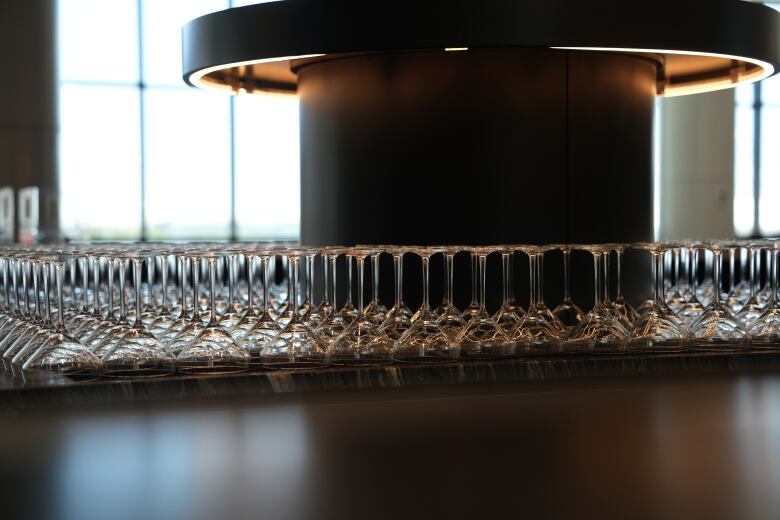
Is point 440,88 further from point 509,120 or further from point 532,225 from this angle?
point 532,225

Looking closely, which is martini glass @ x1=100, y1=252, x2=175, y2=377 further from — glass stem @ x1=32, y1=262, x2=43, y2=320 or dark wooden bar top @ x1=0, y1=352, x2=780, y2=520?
glass stem @ x1=32, y1=262, x2=43, y2=320

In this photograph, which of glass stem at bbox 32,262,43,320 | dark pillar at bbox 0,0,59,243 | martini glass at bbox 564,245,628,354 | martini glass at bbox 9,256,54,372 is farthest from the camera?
dark pillar at bbox 0,0,59,243

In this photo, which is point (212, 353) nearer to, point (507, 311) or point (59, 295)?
point (59, 295)

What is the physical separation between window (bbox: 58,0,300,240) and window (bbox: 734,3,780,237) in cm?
594

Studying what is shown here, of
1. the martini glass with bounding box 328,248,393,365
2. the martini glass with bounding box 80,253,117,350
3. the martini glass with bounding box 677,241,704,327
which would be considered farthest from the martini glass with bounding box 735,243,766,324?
the martini glass with bounding box 80,253,117,350

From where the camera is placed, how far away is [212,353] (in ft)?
8.18

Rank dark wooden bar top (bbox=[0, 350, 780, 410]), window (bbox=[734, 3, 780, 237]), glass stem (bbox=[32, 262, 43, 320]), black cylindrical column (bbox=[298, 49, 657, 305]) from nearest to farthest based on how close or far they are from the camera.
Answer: dark wooden bar top (bbox=[0, 350, 780, 410]) < glass stem (bbox=[32, 262, 43, 320]) < black cylindrical column (bbox=[298, 49, 657, 305]) < window (bbox=[734, 3, 780, 237])

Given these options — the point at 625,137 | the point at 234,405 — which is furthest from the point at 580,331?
the point at 625,137

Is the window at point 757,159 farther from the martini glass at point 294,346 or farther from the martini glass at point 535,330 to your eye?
the martini glass at point 294,346

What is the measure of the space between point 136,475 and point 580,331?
1242 mm

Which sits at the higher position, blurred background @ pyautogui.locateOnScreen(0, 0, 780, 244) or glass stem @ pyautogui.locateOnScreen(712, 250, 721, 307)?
blurred background @ pyautogui.locateOnScreen(0, 0, 780, 244)

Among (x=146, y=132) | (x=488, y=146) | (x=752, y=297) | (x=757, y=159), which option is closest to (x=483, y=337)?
(x=752, y=297)

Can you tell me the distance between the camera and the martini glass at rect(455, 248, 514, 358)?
261 centimetres

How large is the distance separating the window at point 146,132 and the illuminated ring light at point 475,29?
7.68m
